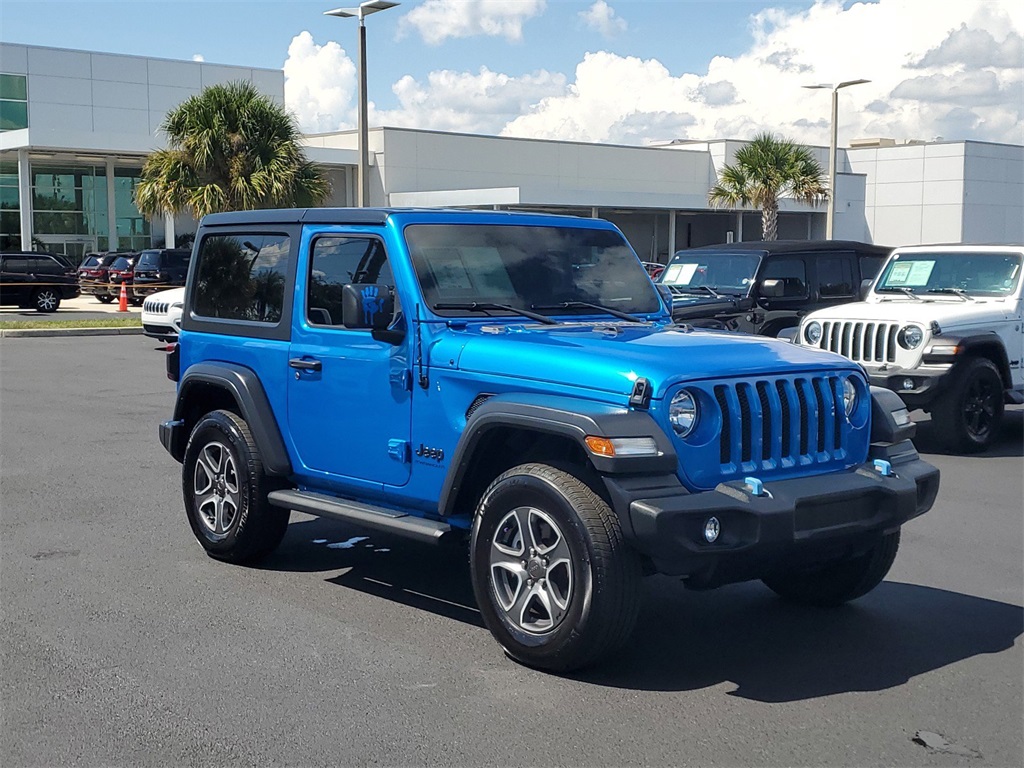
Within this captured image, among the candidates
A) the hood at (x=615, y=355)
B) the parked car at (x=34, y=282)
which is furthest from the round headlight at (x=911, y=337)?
the parked car at (x=34, y=282)

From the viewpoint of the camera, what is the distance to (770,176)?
43.1 metres

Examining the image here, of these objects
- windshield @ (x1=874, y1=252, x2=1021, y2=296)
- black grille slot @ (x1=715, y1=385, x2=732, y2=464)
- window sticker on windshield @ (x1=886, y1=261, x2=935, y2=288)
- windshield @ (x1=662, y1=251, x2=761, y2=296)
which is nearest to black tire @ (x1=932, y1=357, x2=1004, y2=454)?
windshield @ (x1=874, y1=252, x2=1021, y2=296)

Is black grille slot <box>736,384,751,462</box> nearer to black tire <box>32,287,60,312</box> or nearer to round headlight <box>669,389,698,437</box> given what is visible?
round headlight <box>669,389,698,437</box>

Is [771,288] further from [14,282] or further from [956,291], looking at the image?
[14,282]

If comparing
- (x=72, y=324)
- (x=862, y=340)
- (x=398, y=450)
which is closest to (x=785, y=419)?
(x=398, y=450)

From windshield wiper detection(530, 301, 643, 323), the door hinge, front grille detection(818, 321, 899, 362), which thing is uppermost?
windshield wiper detection(530, 301, 643, 323)

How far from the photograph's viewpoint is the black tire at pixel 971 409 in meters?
10.9

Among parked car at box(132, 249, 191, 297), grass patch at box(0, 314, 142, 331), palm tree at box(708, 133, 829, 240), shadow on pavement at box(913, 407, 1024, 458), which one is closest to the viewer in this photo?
shadow on pavement at box(913, 407, 1024, 458)

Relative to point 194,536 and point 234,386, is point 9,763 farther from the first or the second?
point 194,536

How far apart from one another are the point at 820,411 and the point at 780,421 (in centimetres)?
32

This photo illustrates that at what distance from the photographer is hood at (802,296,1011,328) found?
11031 mm

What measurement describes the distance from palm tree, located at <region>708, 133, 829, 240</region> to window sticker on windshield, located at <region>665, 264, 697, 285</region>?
27773mm

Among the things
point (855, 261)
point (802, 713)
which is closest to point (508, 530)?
point (802, 713)

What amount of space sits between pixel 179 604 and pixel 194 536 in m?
1.50
